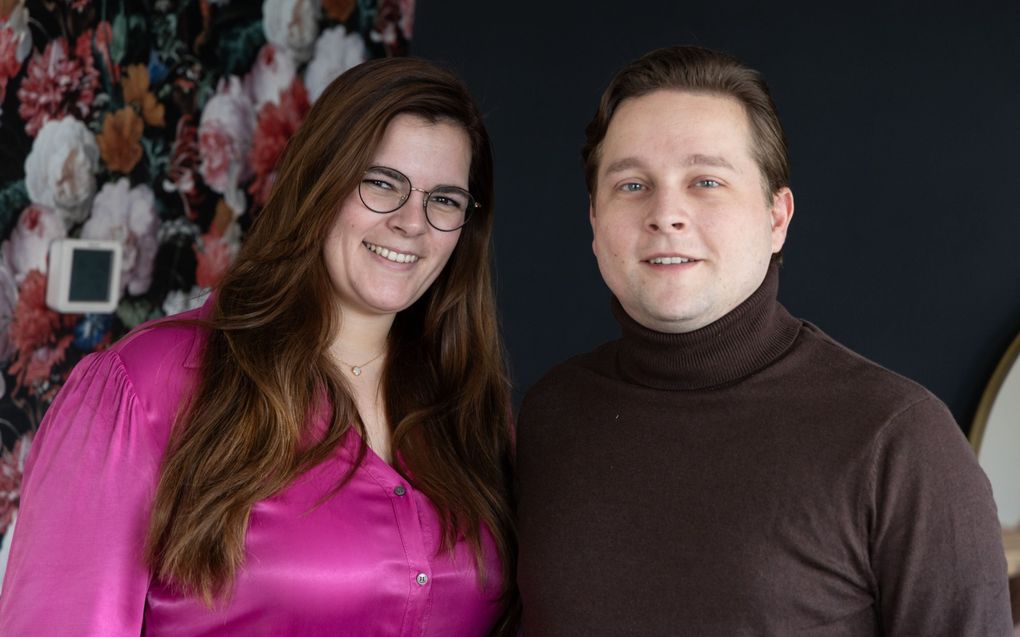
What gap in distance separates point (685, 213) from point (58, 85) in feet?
5.18

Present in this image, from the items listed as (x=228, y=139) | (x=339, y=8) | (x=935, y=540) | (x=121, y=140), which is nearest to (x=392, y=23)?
(x=339, y=8)

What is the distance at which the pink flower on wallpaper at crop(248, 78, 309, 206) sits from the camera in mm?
2842

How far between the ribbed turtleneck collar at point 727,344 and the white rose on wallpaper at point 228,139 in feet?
4.99

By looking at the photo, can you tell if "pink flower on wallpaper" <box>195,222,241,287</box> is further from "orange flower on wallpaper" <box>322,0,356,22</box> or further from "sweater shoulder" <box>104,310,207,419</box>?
"sweater shoulder" <box>104,310,207,419</box>

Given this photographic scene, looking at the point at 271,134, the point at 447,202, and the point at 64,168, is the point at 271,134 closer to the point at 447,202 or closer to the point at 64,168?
the point at 64,168

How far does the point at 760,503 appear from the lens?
143 centimetres

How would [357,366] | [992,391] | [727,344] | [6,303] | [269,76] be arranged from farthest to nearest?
1. [269,76]
2. [6,303]
3. [992,391]
4. [357,366]
5. [727,344]

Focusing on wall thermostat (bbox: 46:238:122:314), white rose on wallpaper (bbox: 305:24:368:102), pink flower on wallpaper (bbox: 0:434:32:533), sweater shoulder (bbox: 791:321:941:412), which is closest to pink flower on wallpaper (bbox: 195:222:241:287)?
wall thermostat (bbox: 46:238:122:314)

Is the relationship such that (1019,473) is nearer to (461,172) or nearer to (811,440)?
(811,440)

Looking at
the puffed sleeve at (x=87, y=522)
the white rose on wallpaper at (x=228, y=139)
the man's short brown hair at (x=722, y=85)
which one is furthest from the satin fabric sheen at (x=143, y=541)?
the white rose on wallpaper at (x=228, y=139)

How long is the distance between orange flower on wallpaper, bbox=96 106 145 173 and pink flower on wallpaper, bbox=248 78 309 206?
1.07 ft

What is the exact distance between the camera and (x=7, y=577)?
5.11 ft

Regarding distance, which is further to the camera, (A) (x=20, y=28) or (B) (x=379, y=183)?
(A) (x=20, y=28)

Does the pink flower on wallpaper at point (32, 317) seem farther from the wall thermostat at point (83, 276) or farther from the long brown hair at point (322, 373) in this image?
the long brown hair at point (322, 373)
